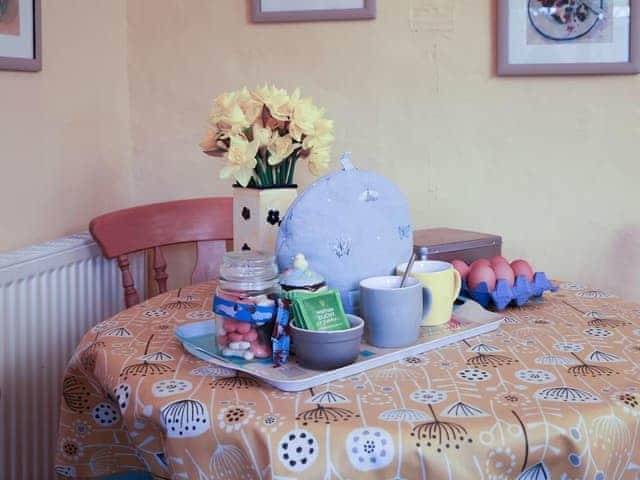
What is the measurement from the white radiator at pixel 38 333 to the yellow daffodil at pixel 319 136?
0.75 m

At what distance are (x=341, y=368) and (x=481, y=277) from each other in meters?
0.49

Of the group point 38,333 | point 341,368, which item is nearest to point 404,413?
point 341,368

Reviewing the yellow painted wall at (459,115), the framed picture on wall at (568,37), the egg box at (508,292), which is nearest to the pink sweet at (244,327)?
the egg box at (508,292)

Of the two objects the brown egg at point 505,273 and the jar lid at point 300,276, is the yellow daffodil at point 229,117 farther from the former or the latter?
the brown egg at point 505,273

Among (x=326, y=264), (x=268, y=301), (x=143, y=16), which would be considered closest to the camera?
(x=268, y=301)

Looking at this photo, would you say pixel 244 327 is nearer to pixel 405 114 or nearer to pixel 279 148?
pixel 279 148

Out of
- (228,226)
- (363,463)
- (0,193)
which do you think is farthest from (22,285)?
(363,463)

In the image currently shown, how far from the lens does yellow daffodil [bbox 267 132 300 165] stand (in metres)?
1.36

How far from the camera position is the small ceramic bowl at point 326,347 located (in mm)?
1022

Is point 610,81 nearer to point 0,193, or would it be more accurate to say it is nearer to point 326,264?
point 326,264

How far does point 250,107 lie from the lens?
136 centimetres

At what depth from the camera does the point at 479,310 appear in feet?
4.38

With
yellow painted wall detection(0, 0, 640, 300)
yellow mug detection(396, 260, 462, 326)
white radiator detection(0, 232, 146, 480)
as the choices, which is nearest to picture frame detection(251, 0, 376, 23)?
yellow painted wall detection(0, 0, 640, 300)

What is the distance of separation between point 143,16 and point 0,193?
747mm
